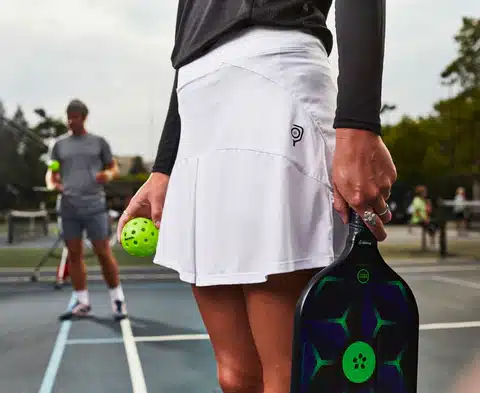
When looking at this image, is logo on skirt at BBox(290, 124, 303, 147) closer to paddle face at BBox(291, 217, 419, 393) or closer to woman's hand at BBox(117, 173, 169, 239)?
paddle face at BBox(291, 217, 419, 393)

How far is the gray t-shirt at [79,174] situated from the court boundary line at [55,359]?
761 millimetres

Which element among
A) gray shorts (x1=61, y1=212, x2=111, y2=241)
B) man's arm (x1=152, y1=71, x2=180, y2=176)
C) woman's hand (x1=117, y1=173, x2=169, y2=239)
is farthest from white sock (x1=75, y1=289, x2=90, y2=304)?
man's arm (x1=152, y1=71, x2=180, y2=176)

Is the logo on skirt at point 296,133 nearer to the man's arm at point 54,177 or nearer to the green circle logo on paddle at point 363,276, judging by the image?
the green circle logo on paddle at point 363,276

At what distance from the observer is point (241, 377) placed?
1.14m

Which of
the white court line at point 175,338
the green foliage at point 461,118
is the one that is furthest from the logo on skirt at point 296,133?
the green foliage at point 461,118

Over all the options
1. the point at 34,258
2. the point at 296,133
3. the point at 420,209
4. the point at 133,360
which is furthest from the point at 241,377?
the point at 420,209

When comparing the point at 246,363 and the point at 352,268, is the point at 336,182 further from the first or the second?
the point at 246,363

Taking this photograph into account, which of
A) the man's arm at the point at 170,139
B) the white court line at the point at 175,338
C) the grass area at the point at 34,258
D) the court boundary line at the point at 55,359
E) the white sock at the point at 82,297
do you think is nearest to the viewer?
the man's arm at the point at 170,139

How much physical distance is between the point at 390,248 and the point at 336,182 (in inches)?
408

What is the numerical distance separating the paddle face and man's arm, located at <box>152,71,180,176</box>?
47 cm

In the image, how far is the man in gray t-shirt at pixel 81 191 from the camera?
4.41 m

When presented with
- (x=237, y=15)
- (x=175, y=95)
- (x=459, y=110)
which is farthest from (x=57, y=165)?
(x=459, y=110)

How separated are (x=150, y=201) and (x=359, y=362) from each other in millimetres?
549

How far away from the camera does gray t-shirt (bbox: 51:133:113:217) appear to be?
442 centimetres
